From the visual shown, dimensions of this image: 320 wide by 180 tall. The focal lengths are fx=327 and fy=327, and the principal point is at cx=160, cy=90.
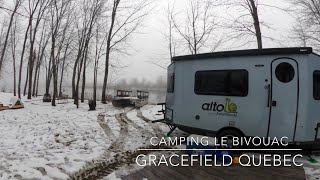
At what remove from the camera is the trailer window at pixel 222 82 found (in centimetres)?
859

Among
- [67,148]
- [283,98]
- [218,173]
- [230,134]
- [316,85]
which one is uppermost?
[316,85]

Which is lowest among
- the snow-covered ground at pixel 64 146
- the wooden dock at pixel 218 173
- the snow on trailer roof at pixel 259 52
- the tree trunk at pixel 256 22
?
the wooden dock at pixel 218 173

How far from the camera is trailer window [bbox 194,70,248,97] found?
8.59m

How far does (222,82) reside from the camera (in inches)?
350

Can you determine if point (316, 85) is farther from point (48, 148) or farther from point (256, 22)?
point (256, 22)

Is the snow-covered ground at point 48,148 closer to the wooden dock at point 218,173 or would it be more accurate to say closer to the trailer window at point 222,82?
the wooden dock at point 218,173

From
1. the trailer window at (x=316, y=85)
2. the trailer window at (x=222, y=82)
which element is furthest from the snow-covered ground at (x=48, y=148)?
the trailer window at (x=316, y=85)

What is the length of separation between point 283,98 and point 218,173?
8.77 feet

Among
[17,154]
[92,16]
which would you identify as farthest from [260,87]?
[92,16]

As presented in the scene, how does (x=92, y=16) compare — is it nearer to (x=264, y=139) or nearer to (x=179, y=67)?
(x=179, y=67)

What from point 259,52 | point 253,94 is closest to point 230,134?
point 253,94

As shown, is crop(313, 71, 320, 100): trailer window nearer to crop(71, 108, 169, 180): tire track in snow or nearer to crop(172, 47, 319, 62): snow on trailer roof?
crop(172, 47, 319, 62): snow on trailer roof

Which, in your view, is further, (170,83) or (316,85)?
(170,83)

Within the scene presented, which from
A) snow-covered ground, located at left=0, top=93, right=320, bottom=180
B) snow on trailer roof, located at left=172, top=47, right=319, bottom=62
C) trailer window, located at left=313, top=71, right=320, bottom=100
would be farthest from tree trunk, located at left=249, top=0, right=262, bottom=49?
trailer window, located at left=313, top=71, right=320, bottom=100
